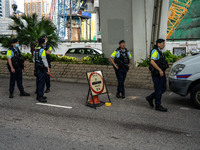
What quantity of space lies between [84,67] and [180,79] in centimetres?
591

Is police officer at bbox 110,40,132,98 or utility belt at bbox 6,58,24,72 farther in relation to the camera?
utility belt at bbox 6,58,24,72

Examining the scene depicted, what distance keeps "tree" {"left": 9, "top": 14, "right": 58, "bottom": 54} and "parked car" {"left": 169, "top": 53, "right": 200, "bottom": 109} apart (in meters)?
8.27

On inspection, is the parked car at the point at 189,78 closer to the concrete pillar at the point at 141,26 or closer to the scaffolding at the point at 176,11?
the concrete pillar at the point at 141,26

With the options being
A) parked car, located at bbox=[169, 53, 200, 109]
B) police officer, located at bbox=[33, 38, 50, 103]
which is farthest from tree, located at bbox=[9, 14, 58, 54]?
parked car, located at bbox=[169, 53, 200, 109]

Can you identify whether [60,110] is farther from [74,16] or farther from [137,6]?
[74,16]

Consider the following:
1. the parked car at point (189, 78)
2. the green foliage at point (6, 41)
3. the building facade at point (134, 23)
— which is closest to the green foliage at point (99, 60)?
the building facade at point (134, 23)

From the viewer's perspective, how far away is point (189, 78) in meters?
6.33

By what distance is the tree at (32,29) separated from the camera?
12.9m

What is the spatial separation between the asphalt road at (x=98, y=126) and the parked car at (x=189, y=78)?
18.9 inches

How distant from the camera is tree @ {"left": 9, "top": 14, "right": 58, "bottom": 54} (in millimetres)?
12914

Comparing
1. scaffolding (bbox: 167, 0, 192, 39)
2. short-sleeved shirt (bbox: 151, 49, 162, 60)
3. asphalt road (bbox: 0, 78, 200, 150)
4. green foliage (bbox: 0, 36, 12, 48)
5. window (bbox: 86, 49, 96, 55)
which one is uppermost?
scaffolding (bbox: 167, 0, 192, 39)

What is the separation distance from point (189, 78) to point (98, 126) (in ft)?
9.57

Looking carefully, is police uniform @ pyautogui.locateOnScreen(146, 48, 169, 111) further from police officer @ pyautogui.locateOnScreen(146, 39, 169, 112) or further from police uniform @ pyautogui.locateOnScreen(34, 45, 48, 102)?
police uniform @ pyautogui.locateOnScreen(34, 45, 48, 102)

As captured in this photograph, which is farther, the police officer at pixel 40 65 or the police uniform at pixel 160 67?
the police officer at pixel 40 65
